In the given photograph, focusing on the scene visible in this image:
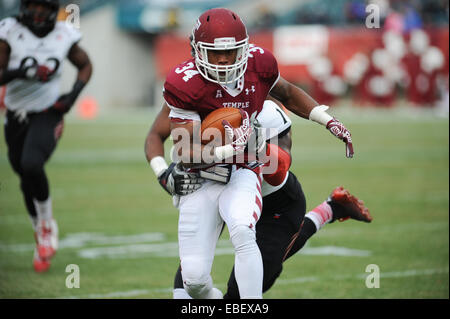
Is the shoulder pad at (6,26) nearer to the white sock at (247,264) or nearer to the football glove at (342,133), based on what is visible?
the football glove at (342,133)

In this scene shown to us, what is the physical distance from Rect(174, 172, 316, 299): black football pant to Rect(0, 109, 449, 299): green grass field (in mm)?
586

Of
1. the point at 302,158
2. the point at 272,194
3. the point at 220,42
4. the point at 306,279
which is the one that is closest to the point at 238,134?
the point at 220,42

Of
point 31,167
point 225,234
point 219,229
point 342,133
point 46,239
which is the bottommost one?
point 225,234

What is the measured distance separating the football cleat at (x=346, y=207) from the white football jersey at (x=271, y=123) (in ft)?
2.22

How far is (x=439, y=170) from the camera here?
32.8 feet

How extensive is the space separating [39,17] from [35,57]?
30 cm

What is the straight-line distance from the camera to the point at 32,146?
18.0 feet

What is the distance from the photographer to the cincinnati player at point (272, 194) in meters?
3.70

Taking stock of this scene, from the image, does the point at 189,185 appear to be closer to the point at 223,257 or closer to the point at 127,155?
the point at 223,257

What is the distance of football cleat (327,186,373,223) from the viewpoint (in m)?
4.66

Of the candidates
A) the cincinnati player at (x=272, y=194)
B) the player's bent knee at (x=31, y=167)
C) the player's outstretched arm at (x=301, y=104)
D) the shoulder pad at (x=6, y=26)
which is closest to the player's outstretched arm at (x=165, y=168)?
the cincinnati player at (x=272, y=194)

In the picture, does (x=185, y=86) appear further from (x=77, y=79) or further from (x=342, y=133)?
(x=77, y=79)

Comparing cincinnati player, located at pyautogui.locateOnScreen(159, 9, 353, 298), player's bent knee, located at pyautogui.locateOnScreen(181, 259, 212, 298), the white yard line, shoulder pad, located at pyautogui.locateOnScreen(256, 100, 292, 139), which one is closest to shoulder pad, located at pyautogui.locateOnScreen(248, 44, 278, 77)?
cincinnati player, located at pyautogui.locateOnScreen(159, 9, 353, 298)
